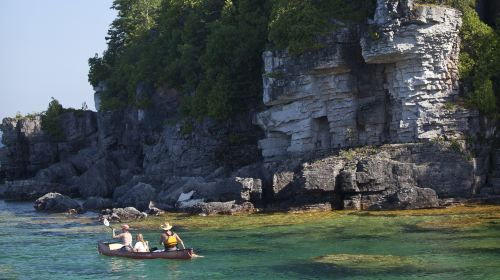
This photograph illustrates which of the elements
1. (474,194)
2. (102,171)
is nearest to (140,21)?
(102,171)

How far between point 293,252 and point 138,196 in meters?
21.3

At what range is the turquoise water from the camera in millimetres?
25531

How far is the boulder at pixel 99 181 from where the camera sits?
5831cm

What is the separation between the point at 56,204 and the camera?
49656 mm

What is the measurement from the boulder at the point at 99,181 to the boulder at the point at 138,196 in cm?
873

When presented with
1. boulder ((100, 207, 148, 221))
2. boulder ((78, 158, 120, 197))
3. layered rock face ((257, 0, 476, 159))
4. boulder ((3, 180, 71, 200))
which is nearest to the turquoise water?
boulder ((100, 207, 148, 221))

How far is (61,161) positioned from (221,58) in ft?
77.0

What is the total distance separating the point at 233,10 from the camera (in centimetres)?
5538

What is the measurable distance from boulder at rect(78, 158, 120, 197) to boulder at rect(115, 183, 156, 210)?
28.6 ft

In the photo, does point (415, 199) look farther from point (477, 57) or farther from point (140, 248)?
point (140, 248)

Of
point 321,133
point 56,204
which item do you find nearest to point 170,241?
point 321,133

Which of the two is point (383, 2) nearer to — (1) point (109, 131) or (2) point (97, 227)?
(2) point (97, 227)

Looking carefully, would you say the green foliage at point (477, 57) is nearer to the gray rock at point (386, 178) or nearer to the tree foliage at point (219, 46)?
the tree foliage at point (219, 46)

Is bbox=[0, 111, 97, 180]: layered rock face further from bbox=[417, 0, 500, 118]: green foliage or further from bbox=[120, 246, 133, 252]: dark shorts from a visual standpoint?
bbox=[120, 246, 133, 252]: dark shorts
